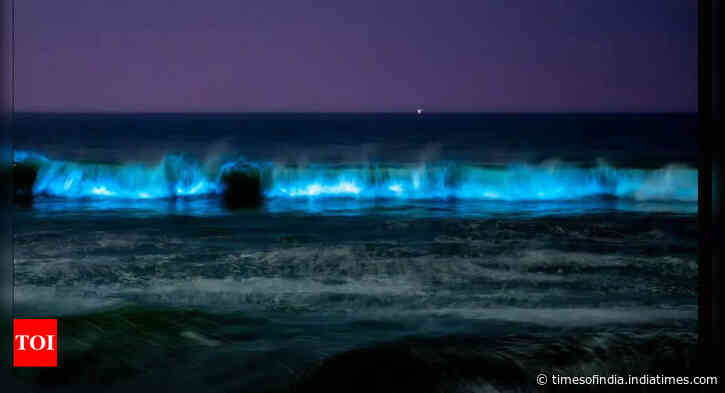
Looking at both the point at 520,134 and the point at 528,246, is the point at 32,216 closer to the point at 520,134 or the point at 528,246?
the point at 528,246

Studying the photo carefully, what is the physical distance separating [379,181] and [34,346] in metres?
11.5

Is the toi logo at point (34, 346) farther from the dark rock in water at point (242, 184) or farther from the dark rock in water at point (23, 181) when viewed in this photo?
the dark rock in water at point (23, 181)

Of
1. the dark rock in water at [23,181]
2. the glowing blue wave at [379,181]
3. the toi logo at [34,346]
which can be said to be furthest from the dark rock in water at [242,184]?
the toi logo at [34,346]

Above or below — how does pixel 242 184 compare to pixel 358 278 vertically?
above

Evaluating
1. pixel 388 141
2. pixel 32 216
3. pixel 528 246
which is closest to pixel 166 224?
pixel 32 216

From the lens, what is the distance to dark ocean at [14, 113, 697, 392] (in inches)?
132

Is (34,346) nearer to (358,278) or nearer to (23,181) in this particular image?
(358,278)

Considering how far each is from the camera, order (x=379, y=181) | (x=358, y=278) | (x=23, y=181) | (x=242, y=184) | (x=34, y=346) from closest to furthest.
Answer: (x=34, y=346) < (x=358, y=278) < (x=23, y=181) < (x=242, y=184) < (x=379, y=181)

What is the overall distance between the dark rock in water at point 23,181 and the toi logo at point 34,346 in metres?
9.44

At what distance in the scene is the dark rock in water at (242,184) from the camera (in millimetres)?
13578

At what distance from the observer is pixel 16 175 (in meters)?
14.1

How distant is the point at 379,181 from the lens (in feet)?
49.0

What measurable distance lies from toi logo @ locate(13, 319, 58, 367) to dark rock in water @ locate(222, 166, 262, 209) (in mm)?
9043

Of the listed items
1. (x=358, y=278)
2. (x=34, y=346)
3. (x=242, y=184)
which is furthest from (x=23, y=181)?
(x=34, y=346)
